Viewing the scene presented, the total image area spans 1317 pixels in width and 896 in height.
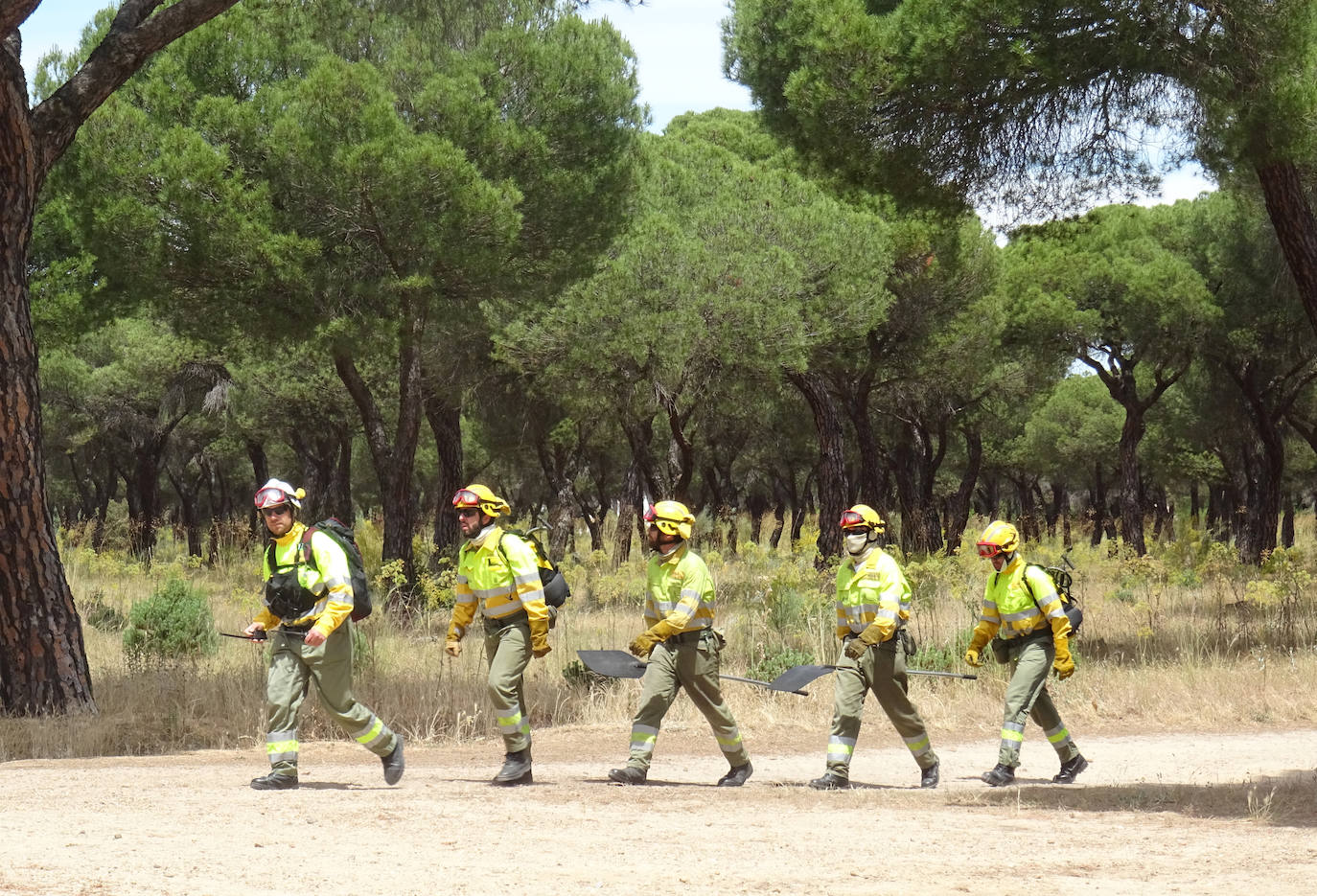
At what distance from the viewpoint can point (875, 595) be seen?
8414 mm

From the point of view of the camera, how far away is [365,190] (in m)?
15.4

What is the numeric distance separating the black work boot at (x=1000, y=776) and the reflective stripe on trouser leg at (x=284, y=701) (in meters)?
4.05

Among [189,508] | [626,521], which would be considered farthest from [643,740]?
[189,508]

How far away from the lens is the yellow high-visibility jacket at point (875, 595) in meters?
8.31

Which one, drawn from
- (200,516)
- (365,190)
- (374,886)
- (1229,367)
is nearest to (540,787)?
(374,886)

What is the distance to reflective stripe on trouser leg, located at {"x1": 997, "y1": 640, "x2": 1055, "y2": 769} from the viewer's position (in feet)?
27.7

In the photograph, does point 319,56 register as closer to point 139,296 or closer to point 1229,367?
point 139,296

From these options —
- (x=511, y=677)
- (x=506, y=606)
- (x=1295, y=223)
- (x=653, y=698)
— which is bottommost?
(x=653, y=698)

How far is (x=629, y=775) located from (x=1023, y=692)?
2.47m

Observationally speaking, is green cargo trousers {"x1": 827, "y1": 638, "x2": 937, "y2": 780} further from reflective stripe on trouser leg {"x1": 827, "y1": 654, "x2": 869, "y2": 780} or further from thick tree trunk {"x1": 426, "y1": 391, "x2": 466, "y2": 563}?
thick tree trunk {"x1": 426, "y1": 391, "x2": 466, "y2": 563}

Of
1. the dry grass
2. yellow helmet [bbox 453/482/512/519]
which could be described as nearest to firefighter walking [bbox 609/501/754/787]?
yellow helmet [bbox 453/482/512/519]

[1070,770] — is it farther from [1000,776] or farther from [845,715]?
[845,715]

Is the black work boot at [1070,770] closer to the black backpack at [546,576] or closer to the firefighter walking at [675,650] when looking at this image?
the firefighter walking at [675,650]

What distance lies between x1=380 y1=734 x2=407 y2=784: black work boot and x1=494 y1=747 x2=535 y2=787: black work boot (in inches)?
21.6
